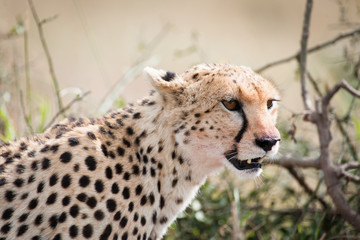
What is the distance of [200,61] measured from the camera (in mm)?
4980

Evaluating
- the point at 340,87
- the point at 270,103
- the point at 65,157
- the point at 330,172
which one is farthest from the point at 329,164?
the point at 65,157

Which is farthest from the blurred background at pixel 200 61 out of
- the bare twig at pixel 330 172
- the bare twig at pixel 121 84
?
the bare twig at pixel 330 172

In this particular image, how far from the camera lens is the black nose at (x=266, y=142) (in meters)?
2.64

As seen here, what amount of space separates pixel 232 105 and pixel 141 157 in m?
0.47

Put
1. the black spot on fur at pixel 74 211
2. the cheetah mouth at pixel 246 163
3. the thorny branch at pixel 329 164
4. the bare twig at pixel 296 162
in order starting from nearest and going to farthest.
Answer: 1. the black spot on fur at pixel 74 211
2. the cheetah mouth at pixel 246 163
3. the thorny branch at pixel 329 164
4. the bare twig at pixel 296 162

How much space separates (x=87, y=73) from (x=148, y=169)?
4846mm

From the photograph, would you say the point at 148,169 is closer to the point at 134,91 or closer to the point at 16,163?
the point at 16,163

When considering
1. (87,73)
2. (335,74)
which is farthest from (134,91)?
(335,74)

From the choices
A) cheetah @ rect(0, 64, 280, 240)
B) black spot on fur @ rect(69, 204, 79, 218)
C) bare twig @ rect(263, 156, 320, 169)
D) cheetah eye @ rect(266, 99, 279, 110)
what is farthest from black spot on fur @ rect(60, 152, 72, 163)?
bare twig @ rect(263, 156, 320, 169)

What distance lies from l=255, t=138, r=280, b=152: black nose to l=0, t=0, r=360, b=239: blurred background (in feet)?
1.51

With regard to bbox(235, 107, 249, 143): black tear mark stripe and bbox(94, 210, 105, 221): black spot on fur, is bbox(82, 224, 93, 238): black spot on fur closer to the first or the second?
bbox(94, 210, 105, 221): black spot on fur

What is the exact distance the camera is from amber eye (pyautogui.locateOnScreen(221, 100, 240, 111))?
274 cm

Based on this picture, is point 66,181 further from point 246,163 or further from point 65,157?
point 246,163

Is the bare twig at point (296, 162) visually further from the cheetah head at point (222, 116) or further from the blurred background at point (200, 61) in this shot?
the cheetah head at point (222, 116)
